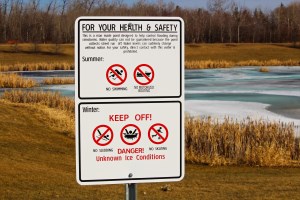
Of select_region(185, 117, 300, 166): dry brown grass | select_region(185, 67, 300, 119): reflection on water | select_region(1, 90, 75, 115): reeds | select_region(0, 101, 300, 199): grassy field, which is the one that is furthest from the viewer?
select_region(185, 67, 300, 119): reflection on water

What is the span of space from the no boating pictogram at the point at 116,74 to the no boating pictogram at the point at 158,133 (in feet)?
0.87

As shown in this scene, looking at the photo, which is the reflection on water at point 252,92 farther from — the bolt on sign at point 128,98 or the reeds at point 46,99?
the bolt on sign at point 128,98

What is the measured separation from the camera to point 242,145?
12398mm

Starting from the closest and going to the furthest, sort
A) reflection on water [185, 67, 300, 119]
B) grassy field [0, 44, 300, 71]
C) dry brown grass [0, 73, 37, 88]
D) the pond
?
the pond → reflection on water [185, 67, 300, 119] → dry brown grass [0, 73, 37, 88] → grassy field [0, 44, 300, 71]

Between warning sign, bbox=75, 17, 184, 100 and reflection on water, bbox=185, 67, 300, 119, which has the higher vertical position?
warning sign, bbox=75, 17, 184, 100

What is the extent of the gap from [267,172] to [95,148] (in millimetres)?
8187

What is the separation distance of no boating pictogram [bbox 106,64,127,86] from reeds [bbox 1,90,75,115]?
15860mm

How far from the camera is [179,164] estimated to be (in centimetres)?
296

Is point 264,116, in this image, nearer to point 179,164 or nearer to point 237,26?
point 179,164

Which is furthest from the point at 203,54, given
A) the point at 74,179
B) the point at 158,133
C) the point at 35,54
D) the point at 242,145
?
the point at 158,133

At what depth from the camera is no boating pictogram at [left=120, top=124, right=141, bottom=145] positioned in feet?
9.44

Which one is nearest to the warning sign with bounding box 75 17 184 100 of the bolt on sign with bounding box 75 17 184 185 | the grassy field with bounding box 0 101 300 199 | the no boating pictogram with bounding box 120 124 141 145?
the bolt on sign with bounding box 75 17 184 185

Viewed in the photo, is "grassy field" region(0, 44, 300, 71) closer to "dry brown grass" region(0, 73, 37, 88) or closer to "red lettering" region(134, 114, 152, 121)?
"dry brown grass" region(0, 73, 37, 88)

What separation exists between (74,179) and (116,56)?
6.28m
